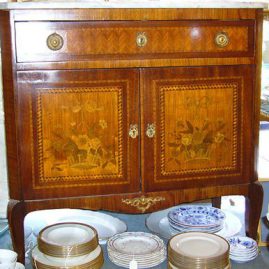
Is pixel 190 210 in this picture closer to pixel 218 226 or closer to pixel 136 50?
pixel 218 226

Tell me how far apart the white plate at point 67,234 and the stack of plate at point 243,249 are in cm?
51

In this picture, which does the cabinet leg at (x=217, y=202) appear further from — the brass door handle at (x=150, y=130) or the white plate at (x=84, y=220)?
the brass door handle at (x=150, y=130)

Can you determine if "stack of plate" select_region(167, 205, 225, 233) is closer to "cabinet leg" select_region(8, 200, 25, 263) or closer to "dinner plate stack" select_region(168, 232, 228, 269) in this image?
"dinner plate stack" select_region(168, 232, 228, 269)

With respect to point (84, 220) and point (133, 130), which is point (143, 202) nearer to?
point (133, 130)

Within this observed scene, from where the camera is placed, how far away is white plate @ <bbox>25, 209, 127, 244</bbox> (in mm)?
2061

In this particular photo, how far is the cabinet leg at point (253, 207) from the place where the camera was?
1819 millimetres

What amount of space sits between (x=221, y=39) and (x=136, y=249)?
2.57ft

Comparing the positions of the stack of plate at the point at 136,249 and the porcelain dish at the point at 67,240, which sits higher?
the porcelain dish at the point at 67,240

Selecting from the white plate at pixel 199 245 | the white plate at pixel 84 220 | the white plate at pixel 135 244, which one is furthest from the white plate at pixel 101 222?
the white plate at pixel 199 245

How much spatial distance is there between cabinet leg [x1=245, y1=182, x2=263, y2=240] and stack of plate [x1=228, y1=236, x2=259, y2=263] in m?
0.03

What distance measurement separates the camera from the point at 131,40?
1590 mm

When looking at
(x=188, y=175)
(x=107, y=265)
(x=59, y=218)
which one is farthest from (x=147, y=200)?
(x=59, y=218)

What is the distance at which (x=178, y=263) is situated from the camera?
167 cm

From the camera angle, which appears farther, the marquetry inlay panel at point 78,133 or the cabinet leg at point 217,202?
the cabinet leg at point 217,202
